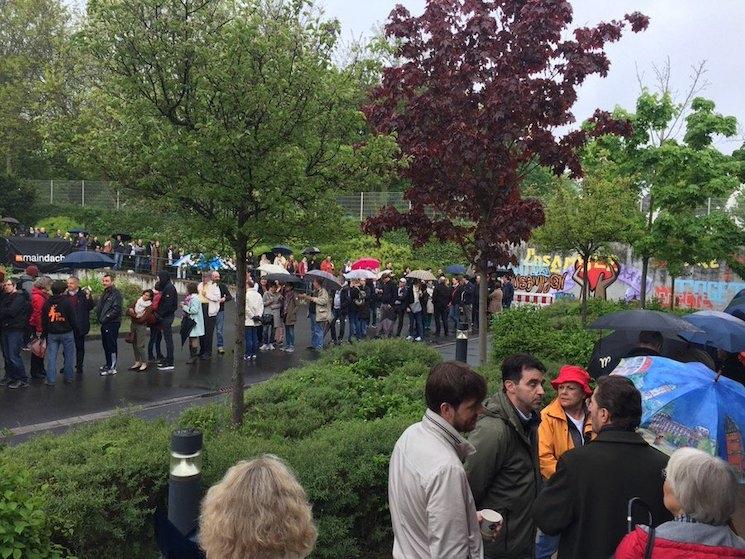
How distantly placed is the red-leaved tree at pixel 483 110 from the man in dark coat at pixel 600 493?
609 cm

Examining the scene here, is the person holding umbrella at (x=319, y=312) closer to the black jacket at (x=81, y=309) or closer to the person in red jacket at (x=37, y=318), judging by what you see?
the black jacket at (x=81, y=309)

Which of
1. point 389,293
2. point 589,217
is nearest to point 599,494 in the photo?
point 589,217

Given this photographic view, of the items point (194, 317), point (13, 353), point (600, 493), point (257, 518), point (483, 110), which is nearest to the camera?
point (257, 518)

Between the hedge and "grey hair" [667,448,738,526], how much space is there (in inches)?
107

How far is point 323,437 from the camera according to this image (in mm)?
5801

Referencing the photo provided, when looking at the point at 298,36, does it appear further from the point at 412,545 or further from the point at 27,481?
the point at 412,545

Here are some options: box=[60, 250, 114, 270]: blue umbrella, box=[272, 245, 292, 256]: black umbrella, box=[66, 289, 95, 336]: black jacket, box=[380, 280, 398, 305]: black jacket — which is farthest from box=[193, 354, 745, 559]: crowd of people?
box=[272, 245, 292, 256]: black umbrella

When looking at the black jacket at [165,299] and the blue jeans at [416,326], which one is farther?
the blue jeans at [416,326]

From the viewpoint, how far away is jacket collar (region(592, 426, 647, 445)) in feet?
11.0

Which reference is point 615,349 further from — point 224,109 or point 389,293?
point 389,293

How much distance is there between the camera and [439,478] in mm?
2869

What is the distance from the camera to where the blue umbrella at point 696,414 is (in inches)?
163

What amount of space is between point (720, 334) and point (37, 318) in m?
10.2

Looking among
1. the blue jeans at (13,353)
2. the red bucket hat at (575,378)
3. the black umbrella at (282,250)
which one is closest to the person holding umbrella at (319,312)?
the blue jeans at (13,353)
